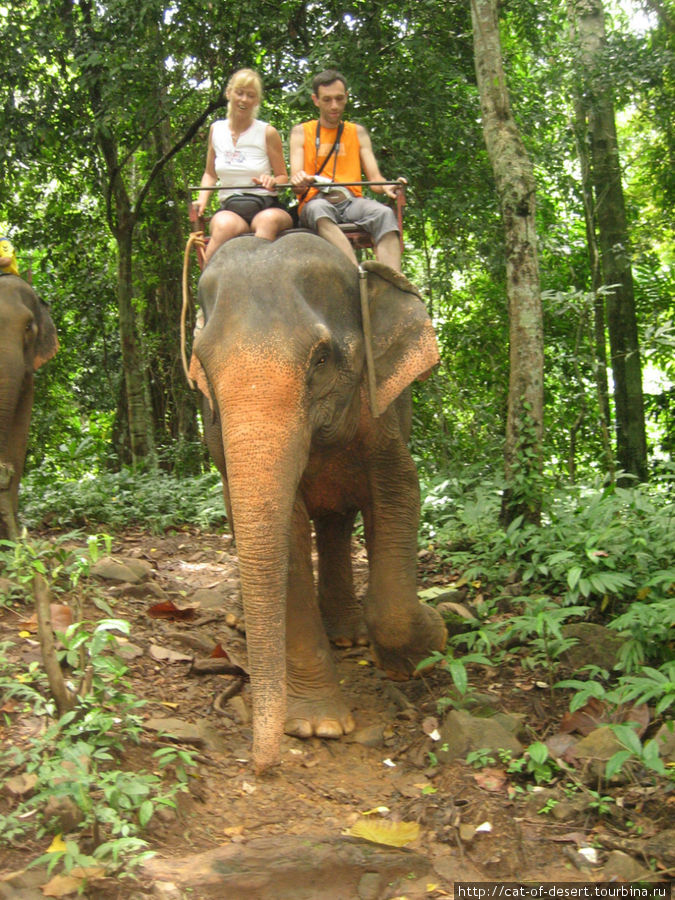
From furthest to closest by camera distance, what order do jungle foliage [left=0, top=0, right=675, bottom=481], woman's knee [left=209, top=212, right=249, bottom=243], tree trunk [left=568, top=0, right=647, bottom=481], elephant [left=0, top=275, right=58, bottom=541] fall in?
tree trunk [left=568, top=0, right=647, bottom=481], jungle foliage [left=0, top=0, right=675, bottom=481], elephant [left=0, top=275, right=58, bottom=541], woman's knee [left=209, top=212, right=249, bottom=243]

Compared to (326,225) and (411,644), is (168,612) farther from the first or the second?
(326,225)

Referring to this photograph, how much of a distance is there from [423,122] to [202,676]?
18.5ft

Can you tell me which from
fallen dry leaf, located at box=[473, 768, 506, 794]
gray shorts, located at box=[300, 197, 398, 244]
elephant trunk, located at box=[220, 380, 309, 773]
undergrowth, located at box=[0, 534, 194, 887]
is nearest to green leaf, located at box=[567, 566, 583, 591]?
fallen dry leaf, located at box=[473, 768, 506, 794]

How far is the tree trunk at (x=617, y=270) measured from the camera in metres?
9.41

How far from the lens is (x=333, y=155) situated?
17.3ft

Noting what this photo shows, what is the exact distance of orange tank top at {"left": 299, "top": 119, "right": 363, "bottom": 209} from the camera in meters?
5.30

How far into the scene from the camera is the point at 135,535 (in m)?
8.17

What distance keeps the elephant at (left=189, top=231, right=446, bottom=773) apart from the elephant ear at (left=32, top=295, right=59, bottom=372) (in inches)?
101

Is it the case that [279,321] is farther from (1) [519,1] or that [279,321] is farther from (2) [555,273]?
(2) [555,273]

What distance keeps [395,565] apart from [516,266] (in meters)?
2.35

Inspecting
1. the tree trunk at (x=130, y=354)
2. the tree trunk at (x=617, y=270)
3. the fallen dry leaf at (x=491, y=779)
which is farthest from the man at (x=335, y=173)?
the tree trunk at (x=130, y=354)

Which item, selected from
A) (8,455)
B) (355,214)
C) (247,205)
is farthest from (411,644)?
(8,455)

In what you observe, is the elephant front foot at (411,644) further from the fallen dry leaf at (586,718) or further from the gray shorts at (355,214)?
the gray shorts at (355,214)

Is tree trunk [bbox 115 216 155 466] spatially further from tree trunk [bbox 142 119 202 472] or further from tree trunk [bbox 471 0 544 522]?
tree trunk [bbox 471 0 544 522]
